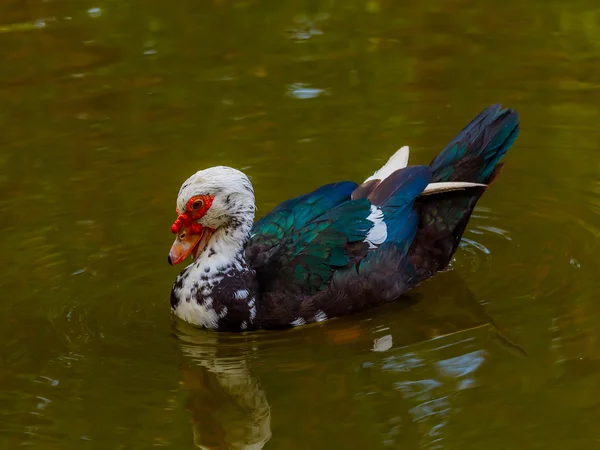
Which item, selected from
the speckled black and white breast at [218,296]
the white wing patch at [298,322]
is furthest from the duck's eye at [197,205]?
the white wing patch at [298,322]

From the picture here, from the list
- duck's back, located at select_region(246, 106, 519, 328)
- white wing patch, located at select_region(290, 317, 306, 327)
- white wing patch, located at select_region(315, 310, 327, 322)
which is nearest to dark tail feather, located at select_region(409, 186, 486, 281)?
duck's back, located at select_region(246, 106, 519, 328)

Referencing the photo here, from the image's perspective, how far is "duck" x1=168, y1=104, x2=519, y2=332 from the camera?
7.79 meters

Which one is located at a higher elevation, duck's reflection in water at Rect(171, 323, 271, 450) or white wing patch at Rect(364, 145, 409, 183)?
white wing patch at Rect(364, 145, 409, 183)

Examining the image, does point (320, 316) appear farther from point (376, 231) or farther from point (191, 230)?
point (191, 230)

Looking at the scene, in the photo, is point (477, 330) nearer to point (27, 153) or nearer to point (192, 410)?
point (192, 410)

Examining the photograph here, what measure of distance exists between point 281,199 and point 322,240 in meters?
1.57

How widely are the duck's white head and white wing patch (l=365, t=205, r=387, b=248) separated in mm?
793

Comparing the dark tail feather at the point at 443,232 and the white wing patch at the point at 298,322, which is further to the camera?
the dark tail feather at the point at 443,232

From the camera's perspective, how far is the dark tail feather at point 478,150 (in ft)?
27.9

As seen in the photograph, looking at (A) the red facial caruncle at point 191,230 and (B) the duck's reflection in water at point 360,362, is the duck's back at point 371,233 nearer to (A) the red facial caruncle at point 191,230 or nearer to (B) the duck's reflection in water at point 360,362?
(B) the duck's reflection in water at point 360,362

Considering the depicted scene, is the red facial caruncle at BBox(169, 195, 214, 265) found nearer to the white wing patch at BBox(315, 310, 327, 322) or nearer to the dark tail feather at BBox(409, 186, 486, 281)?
the white wing patch at BBox(315, 310, 327, 322)

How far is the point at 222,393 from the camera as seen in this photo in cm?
A: 720

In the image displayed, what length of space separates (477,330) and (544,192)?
6.97 ft

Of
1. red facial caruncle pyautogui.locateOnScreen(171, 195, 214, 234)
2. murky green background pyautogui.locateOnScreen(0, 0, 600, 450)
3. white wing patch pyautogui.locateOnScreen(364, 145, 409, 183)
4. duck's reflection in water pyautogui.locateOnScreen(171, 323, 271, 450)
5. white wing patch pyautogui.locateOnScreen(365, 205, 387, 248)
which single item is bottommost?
duck's reflection in water pyautogui.locateOnScreen(171, 323, 271, 450)
